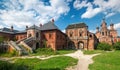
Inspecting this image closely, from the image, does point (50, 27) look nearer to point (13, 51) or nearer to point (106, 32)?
point (13, 51)

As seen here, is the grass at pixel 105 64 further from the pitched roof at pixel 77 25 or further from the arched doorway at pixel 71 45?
the pitched roof at pixel 77 25

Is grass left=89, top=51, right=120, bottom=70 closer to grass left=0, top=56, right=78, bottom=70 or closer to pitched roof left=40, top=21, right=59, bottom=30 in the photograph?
grass left=0, top=56, right=78, bottom=70

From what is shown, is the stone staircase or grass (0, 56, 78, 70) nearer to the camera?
grass (0, 56, 78, 70)

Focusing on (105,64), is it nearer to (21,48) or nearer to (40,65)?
(40,65)

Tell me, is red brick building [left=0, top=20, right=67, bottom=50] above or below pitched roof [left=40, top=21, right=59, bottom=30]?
below

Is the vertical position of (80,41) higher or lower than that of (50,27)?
lower

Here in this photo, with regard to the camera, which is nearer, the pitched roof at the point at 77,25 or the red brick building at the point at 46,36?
the red brick building at the point at 46,36

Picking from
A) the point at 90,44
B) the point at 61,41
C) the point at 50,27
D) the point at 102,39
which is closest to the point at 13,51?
the point at 50,27

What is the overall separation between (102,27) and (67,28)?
20155 millimetres

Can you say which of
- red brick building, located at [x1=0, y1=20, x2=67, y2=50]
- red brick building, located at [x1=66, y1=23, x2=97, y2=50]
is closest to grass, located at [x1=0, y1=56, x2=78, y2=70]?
red brick building, located at [x1=0, y1=20, x2=67, y2=50]

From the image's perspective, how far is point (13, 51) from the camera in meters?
31.7

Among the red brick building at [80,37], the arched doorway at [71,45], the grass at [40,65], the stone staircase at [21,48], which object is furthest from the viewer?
the arched doorway at [71,45]

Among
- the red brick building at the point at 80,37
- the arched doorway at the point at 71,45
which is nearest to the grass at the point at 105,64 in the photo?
the red brick building at the point at 80,37

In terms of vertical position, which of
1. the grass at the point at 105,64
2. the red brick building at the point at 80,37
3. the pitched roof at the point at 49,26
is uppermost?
the pitched roof at the point at 49,26
